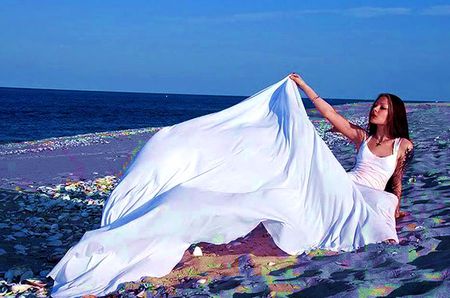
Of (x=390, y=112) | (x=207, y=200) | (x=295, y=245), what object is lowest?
(x=295, y=245)

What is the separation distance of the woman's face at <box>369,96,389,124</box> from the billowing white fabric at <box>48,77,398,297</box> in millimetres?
815

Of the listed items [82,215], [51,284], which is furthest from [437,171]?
[51,284]

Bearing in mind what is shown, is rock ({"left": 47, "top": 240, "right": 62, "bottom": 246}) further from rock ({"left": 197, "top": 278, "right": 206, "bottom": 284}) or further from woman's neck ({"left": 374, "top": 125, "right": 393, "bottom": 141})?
woman's neck ({"left": 374, "top": 125, "right": 393, "bottom": 141})

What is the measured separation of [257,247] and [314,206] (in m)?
0.66

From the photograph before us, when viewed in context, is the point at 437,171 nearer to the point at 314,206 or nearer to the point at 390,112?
the point at 390,112

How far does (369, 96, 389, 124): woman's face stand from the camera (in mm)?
6355

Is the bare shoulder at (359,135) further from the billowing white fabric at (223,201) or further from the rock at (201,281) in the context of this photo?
the rock at (201,281)

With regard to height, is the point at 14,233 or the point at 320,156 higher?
the point at 320,156

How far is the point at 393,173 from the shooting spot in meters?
6.36

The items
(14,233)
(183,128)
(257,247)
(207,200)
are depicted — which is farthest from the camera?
(14,233)

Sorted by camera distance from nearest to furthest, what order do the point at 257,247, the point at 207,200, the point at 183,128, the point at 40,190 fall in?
the point at 207,200 < the point at 257,247 < the point at 183,128 < the point at 40,190

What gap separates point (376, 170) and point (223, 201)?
79.3 inches

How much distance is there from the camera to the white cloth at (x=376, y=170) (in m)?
6.28

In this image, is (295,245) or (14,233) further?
(14,233)
